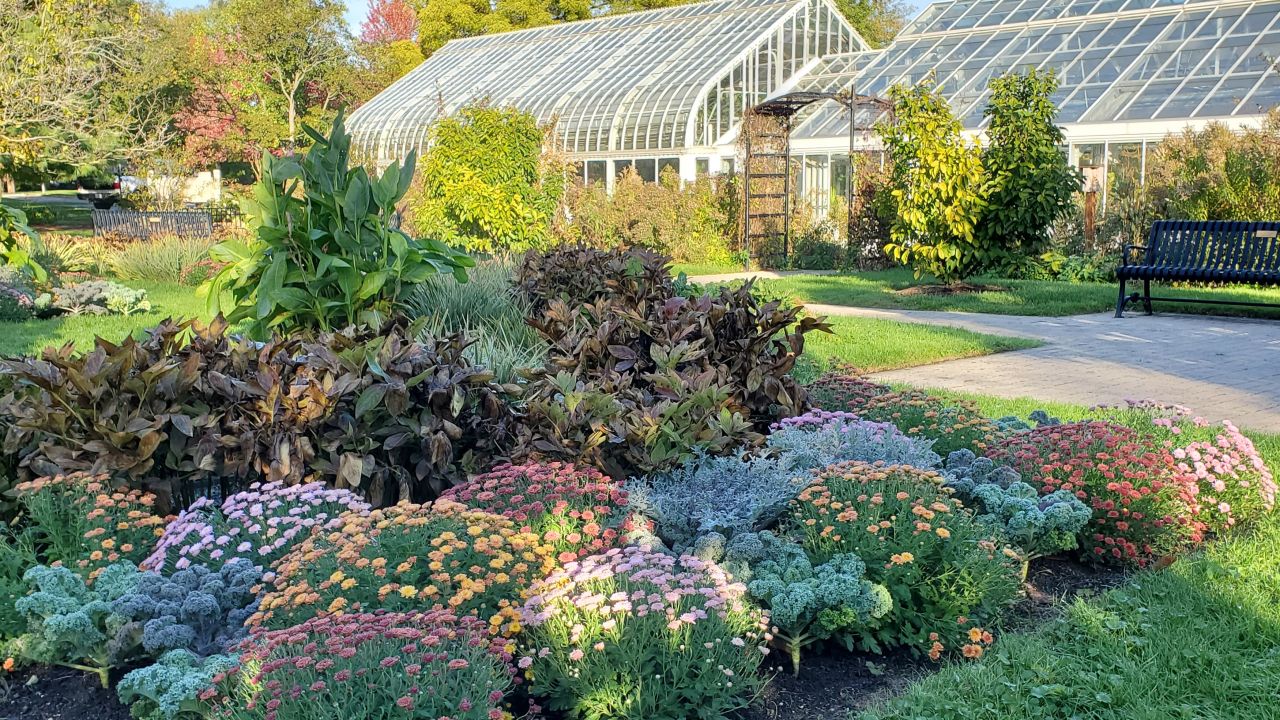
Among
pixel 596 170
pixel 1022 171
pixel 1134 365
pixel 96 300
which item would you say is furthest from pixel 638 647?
pixel 596 170

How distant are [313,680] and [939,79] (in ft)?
68.3

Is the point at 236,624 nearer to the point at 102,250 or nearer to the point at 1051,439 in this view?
the point at 1051,439

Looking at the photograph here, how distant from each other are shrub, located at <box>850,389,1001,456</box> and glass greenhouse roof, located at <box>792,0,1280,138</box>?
43.4 ft

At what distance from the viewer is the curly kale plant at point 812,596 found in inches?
119

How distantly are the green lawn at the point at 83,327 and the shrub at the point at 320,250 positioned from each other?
309 centimetres

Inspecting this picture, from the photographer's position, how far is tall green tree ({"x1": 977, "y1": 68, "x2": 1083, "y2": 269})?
44.2 ft

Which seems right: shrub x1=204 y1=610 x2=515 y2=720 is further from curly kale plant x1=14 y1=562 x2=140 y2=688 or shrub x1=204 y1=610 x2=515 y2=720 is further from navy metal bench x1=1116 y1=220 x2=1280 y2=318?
navy metal bench x1=1116 y1=220 x2=1280 y2=318

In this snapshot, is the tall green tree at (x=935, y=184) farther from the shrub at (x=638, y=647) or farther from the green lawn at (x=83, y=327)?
the shrub at (x=638, y=647)

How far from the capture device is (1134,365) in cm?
822

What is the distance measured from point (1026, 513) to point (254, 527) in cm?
258

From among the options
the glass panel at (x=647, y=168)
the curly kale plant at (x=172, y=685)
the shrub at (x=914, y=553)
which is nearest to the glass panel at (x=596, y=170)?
the glass panel at (x=647, y=168)

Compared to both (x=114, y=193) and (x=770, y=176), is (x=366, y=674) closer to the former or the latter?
(x=770, y=176)

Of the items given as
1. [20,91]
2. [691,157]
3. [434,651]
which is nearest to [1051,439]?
[434,651]

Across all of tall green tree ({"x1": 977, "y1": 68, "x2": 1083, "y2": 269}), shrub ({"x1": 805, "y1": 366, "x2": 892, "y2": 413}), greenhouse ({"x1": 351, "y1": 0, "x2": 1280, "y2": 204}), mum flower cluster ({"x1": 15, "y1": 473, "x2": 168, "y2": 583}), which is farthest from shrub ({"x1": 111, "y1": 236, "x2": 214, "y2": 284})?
mum flower cluster ({"x1": 15, "y1": 473, "x2": 168, "y2": 583})
